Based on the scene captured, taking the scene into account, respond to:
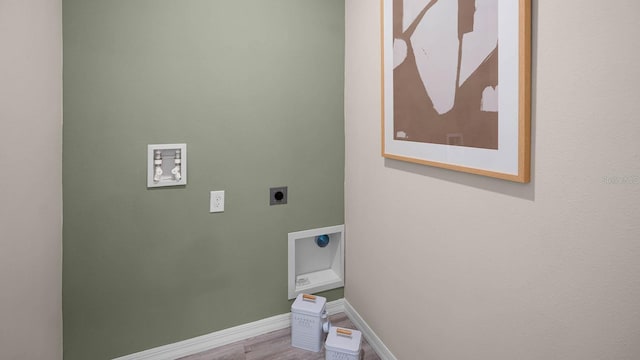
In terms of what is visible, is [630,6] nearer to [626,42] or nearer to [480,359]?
[626,42]

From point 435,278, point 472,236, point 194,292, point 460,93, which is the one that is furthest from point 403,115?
point 194,292

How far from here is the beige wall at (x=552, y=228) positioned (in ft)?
2.36

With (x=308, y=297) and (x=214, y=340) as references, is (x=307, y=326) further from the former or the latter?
(x=214, y=340)

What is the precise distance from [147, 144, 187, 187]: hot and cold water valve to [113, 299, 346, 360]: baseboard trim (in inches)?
33.9

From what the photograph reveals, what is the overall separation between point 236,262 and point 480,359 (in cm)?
124

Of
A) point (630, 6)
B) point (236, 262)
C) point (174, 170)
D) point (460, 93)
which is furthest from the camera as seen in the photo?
point (236, 262)

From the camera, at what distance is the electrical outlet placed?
1697 millimetres

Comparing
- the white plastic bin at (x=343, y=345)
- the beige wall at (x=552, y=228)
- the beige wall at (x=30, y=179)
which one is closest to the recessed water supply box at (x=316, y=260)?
the white plastic bin at (x=343, y=345)

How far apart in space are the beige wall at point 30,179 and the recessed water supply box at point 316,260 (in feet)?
3.69

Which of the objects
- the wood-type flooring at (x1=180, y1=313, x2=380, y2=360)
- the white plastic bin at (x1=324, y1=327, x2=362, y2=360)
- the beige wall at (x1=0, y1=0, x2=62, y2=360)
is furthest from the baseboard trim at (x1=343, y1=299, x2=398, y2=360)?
the beige wall at (x1=0, y1=0, x2=62, y2=360)

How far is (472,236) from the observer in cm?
112

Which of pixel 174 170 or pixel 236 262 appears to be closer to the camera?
pixel 174 170

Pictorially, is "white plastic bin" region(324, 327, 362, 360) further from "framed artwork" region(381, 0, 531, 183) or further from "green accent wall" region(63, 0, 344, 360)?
"framed artwork" region(381, 0, 531, 183)

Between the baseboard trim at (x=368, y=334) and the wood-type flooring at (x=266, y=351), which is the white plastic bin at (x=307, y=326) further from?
the baseboard trim at (x=368, y=334)
